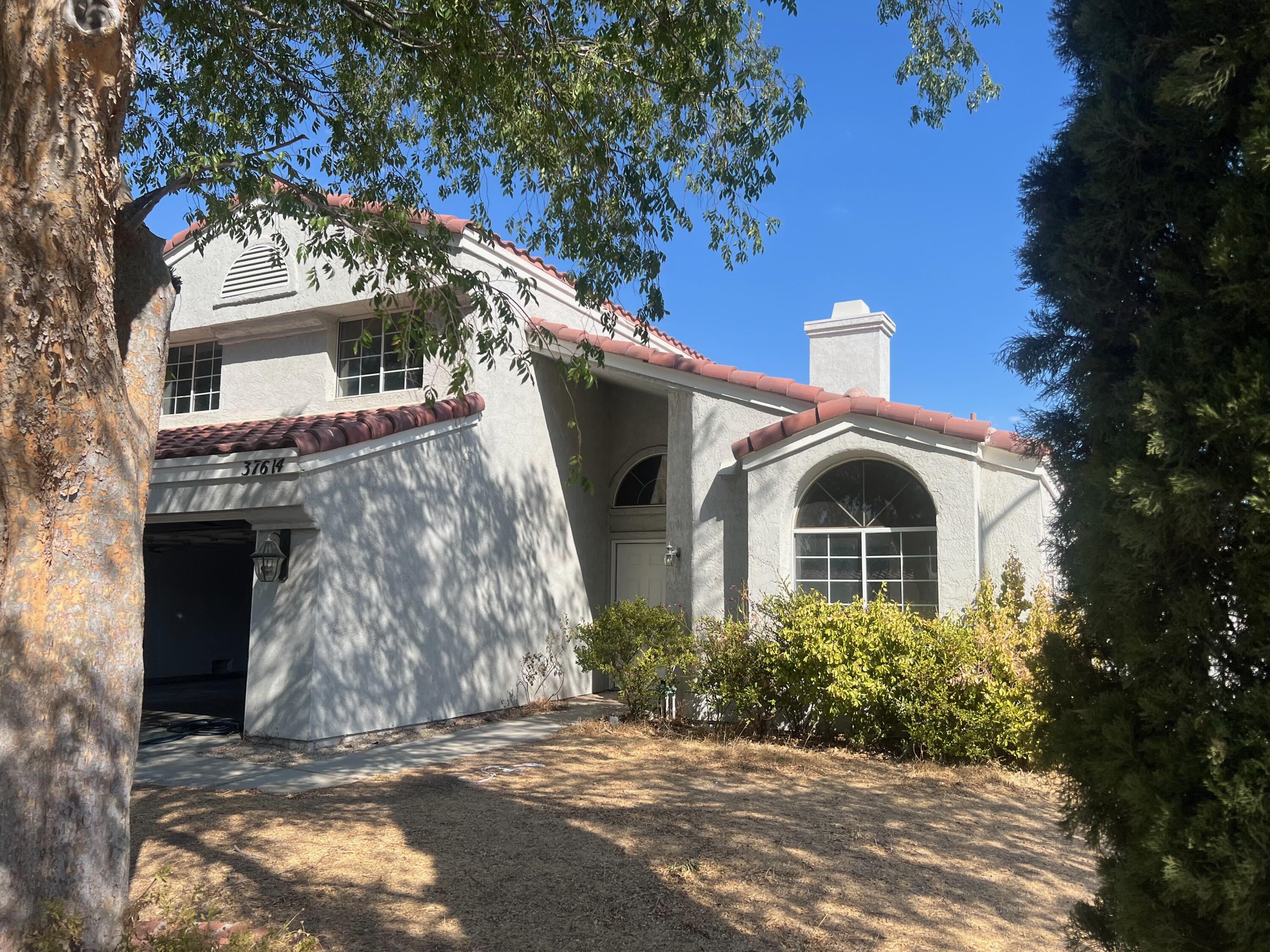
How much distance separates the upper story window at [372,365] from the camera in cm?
1245

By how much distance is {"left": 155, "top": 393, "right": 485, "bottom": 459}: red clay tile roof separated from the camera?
9570 millimetres

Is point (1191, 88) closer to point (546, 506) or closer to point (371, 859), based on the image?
point (371, 859)

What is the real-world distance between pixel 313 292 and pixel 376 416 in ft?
10.2

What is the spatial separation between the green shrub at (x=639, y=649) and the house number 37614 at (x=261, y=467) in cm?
432

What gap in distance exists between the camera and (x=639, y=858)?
583cm

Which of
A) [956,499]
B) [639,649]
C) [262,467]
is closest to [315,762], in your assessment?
[262,467]

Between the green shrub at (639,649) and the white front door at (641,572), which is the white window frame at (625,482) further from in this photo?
the green shrub at (639,649)

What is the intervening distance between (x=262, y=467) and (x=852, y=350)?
25.8 feet

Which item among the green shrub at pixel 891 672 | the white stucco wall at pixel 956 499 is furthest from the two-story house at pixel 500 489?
the green shrub at pixel 891 672

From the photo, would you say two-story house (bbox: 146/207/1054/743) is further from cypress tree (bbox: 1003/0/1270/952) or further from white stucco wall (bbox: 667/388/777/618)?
cypress tree (bbox: 1003/0/1270/952)

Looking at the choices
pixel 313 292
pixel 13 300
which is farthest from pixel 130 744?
pixel 313 292

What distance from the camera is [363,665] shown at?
10039 millimetres

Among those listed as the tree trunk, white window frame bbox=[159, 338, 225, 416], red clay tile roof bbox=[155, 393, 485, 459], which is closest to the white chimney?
red clay tile roof bbox=[155, 393, 485, 459]

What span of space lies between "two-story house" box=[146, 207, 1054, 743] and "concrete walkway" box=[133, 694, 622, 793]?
A: 0.54 m
